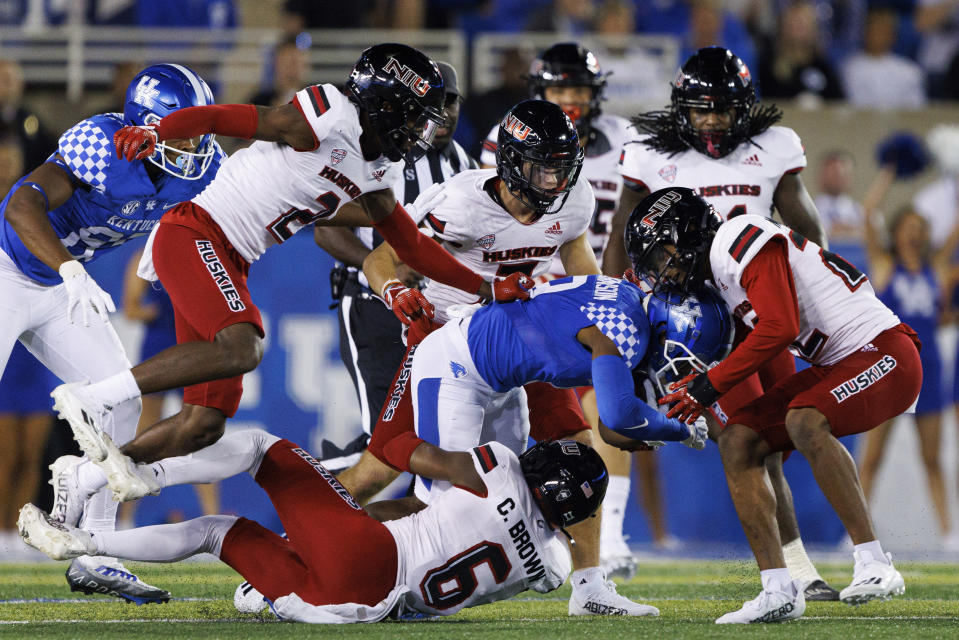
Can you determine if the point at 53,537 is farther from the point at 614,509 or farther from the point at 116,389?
the point at 614,509

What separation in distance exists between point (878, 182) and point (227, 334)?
7.31 m

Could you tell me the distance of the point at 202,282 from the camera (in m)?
4.83

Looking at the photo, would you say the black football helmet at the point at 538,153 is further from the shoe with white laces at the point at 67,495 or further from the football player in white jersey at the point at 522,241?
the shoe with white laces at the point at 67,495

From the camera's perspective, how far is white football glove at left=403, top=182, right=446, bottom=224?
18.7ft

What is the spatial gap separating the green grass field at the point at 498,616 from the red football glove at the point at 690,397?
764mm

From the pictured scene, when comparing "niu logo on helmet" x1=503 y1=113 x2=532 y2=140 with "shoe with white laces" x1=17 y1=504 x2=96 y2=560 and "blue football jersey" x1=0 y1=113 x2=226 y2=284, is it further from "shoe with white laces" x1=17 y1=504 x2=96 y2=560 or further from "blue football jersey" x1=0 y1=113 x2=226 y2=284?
"shoe with white laces" x1=17 y1=504 x2=96 y2=560

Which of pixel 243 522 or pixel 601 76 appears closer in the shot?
pixel 243 522

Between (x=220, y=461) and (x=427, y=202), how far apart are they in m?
1.66

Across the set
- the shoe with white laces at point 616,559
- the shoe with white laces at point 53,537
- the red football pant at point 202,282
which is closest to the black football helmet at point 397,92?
the red football pant at point 202,282

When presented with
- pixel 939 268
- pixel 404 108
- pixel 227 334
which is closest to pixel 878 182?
pixel 939 268

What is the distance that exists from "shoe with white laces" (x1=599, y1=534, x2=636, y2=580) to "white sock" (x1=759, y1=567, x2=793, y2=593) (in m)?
1.70

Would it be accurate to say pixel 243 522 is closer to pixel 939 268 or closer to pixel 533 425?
pixel 533 425

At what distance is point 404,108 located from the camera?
4.99m

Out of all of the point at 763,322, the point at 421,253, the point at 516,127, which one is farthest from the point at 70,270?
the point at 763,322
